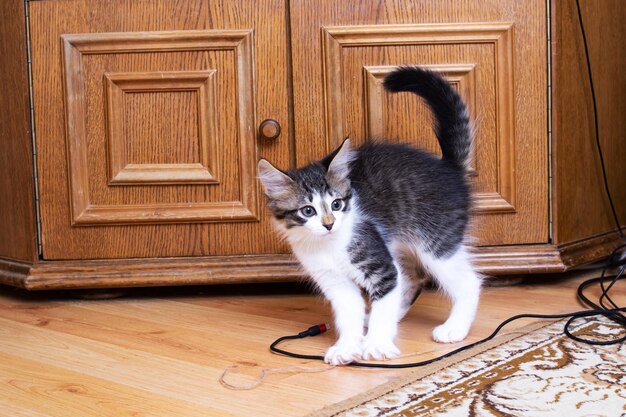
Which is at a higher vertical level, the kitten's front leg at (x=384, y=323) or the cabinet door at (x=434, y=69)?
the cabinet door at (x=434, y=69)

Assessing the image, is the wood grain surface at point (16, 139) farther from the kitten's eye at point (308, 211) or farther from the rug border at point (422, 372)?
the rug border at point (422, 372)

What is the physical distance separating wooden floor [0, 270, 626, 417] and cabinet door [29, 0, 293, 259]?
167 mm

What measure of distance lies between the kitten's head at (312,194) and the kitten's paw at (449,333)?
31 centimetres

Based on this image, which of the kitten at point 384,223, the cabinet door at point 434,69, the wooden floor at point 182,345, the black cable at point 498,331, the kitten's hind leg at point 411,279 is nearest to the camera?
the wooden floor at point 182,345

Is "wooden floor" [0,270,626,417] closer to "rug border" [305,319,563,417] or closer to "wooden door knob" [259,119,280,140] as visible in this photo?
"rug border" [305,319,563,417]

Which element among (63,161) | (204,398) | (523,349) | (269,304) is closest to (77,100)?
(63,161)

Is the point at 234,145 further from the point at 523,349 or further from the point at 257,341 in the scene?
the point at 523,349

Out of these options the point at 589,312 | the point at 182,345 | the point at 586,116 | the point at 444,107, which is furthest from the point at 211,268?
the point at 586,116

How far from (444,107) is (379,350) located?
1.87ft

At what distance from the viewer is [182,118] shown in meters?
1.90

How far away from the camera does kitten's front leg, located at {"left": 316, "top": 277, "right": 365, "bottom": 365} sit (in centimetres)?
150

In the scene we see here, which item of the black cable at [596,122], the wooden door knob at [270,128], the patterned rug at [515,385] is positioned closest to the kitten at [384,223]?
the patterned rug at [515,385]

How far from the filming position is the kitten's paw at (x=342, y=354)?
1.42m

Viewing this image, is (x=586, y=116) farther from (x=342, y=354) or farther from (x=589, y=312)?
(x=342, y=354)
